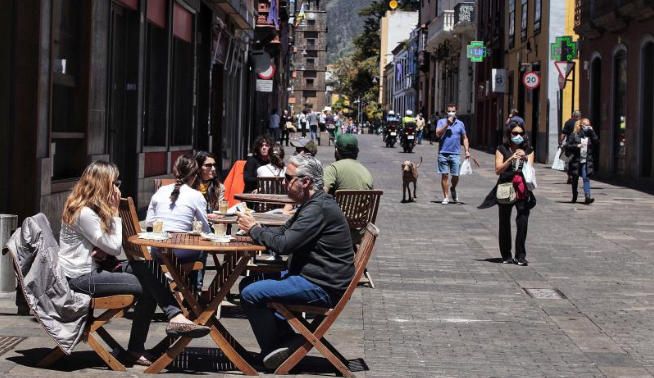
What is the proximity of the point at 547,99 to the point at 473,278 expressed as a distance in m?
27.8

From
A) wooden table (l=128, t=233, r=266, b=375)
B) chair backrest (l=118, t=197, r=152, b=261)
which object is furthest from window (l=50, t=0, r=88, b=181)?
wooden table (l=128, t=233, r=266, b=375)

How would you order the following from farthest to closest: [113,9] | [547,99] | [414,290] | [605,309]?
[547,99]
[113,9]
[414,290]
[605,309]

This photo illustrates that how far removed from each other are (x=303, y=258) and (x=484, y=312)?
9.73ft

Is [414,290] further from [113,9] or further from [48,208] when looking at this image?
[113,9]

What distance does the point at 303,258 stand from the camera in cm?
706

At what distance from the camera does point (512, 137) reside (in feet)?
43.1

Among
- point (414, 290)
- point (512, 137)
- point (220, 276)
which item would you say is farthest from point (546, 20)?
point (220, 276)

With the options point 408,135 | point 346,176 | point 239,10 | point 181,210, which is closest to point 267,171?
point 346,176

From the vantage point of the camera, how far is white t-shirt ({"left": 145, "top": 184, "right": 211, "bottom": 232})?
8508 mm

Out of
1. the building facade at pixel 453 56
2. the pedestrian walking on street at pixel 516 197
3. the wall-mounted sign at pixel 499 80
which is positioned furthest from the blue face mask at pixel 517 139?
the building facade at pixel 453 56

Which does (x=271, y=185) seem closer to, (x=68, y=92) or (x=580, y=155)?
(x=68, y=92)

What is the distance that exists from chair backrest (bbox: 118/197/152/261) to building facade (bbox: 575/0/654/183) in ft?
69.7

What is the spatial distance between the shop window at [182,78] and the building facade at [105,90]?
0.7 inches

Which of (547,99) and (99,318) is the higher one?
(547,99)
